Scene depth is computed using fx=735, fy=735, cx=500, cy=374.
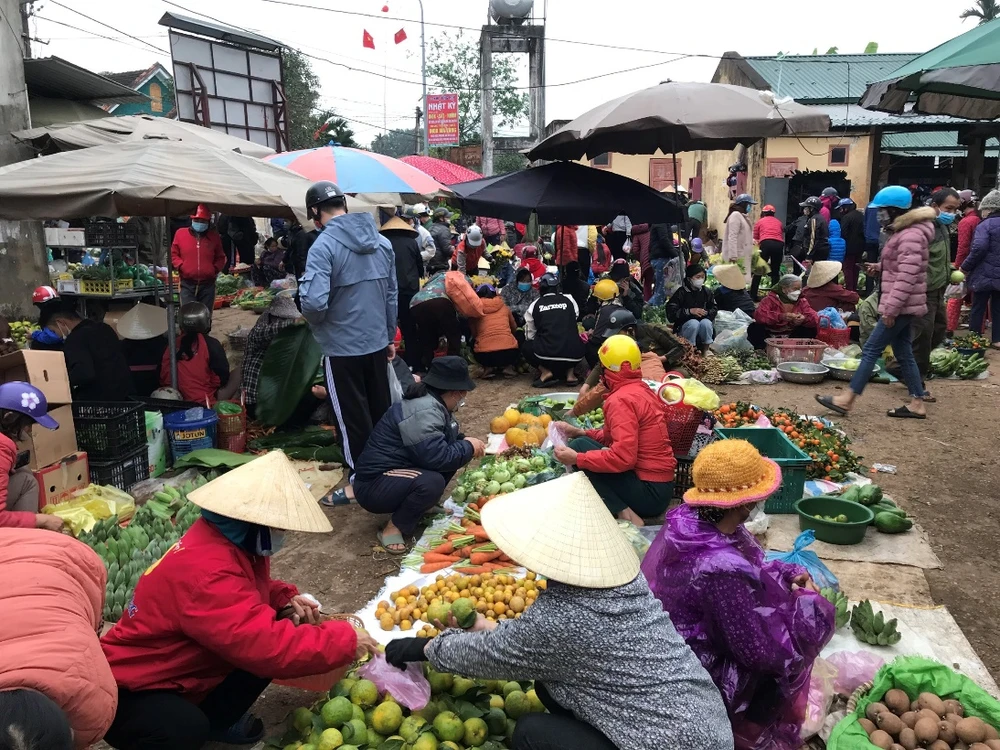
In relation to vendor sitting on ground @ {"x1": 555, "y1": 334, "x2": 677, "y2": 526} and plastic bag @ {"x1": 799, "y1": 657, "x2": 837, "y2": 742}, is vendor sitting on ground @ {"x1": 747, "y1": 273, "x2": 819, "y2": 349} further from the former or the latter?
plastic bag @ {"x1": 799, "y1": 657, "x2": 837, "y2": 742}

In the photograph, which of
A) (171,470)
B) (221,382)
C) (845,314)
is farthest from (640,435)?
(845,314)

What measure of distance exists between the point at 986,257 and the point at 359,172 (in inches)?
284

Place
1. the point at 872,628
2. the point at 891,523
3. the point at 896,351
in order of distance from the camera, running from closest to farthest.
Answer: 1. the point at 872,628
2. the point at 891,523
3. the point at 896,351

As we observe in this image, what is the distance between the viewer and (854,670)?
2928 millimetres

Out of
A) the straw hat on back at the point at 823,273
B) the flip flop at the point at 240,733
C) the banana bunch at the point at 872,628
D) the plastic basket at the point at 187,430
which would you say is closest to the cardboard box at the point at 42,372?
the plastic basket at the point at 187,430

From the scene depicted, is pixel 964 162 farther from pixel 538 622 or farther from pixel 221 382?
pixel 538 622

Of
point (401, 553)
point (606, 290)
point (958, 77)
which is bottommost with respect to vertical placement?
point (401, 553)

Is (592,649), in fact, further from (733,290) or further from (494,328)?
(733,290)

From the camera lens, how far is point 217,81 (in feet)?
69.6

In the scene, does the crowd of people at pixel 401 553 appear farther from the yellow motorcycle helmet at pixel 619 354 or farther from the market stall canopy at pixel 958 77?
the market stall canopy at pixel 958 77

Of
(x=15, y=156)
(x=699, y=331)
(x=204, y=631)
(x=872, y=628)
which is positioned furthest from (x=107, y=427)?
(x=15, y=156)

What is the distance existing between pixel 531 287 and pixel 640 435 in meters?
5.12

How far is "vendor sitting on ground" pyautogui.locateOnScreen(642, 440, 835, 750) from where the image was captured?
235 centimetres

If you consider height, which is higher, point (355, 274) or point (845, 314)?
point (355, 274)
